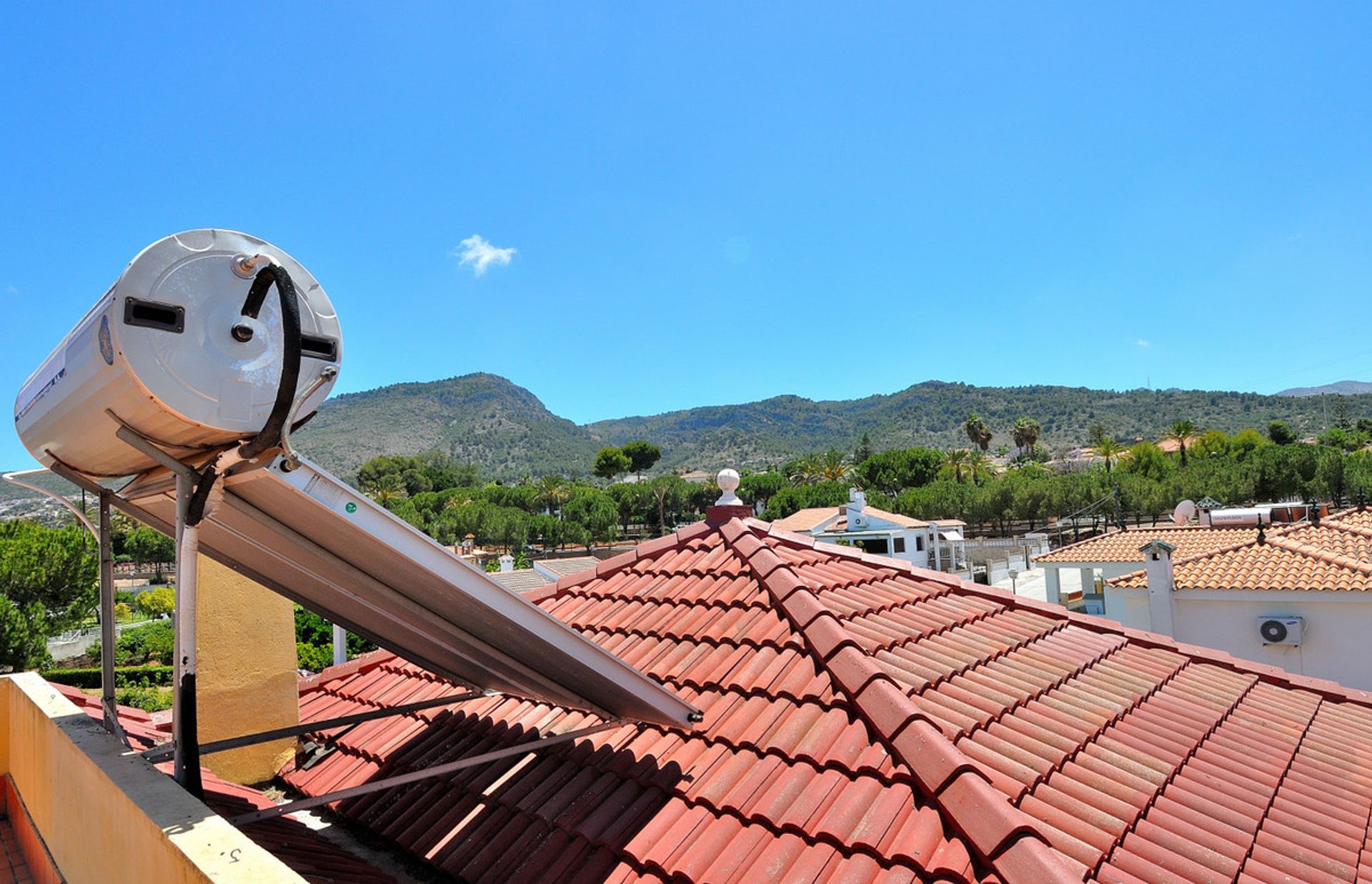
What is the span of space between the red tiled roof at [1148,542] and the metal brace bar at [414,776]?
19.1 meters

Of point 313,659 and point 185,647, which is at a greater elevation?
point 185,647

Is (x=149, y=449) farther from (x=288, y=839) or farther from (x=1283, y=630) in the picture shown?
(x=1283, y=630)

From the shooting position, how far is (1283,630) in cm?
1541

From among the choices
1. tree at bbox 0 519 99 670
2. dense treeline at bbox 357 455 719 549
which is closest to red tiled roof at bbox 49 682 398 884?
tree at bbox 0 519 99 670

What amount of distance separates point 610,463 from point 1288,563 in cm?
9900

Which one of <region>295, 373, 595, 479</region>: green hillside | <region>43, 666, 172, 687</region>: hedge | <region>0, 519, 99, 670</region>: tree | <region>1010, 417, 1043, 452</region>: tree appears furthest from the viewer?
<region>295, 373, 595, 479</region>: green hillside

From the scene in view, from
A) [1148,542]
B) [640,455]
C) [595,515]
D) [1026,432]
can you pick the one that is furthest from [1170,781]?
[640,455]

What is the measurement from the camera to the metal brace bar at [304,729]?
2.97m

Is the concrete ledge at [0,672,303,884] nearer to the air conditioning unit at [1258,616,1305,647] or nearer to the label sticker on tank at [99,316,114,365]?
the label sticker on tank at [99,316,114,365]

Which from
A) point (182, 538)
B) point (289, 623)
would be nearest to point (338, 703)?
point (289, 623)

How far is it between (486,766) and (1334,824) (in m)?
4.04

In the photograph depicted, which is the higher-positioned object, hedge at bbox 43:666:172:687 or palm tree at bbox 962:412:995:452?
palm tree at bbox 962:412:995:452

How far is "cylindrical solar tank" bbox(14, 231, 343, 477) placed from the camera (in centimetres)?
183

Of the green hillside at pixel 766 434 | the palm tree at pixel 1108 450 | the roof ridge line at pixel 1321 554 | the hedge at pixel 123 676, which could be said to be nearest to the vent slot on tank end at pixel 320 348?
the roof ridge line at pixel 1321 554
